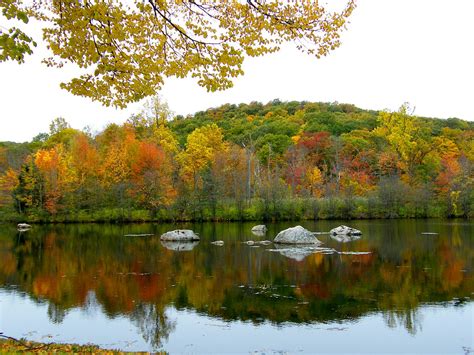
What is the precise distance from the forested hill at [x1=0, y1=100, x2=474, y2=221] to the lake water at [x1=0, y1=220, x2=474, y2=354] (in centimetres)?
2383

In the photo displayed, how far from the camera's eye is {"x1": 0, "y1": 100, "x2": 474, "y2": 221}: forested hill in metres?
47.2

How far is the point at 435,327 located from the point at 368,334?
1668 millimetres

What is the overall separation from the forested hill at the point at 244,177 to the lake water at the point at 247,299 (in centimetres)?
2383

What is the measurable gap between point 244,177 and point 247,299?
36.6 m

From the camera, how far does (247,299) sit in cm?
1327

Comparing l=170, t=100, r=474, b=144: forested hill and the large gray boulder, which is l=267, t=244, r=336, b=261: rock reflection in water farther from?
l=170, t=100, r=474, b=144: forested hill

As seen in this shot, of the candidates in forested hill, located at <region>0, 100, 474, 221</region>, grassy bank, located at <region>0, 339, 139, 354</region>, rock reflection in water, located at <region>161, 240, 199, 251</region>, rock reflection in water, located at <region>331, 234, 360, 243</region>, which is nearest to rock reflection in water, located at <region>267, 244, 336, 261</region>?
rock reflection in water, located at <region>331, 234, 360, 243</region>

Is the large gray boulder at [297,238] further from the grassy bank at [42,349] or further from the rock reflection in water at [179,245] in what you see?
the grassy bank at [42,349]

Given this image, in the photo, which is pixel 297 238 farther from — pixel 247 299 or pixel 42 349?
pixel 42 349

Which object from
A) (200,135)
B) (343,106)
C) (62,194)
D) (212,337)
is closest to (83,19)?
(212,337)

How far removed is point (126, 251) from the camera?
24.0 metres

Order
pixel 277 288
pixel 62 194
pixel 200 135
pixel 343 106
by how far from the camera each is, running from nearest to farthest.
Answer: pixel 277 288 → pixel 62 194 → pixel 200 135 → pixel 343 106

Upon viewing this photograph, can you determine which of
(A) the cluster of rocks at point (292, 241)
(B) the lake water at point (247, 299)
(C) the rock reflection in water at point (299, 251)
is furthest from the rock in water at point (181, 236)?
(C) the rock reflection in water at point (299, 251)

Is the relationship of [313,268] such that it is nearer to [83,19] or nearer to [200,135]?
[83,19]
